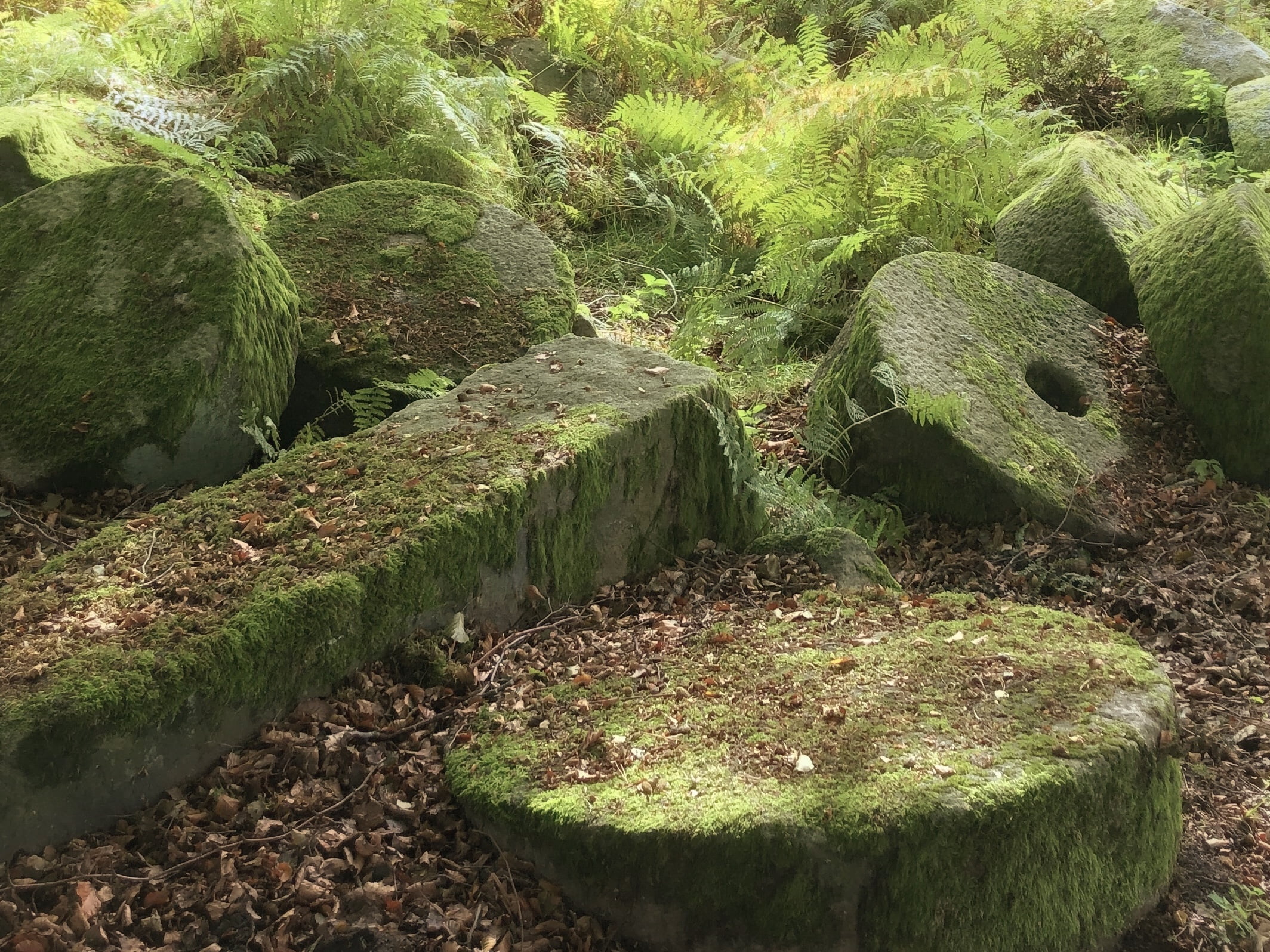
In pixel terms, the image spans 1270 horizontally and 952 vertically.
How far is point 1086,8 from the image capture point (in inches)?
377

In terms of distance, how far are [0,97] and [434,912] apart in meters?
5.73

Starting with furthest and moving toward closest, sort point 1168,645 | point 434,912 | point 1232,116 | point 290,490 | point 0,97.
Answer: point 1232,116
point 0,97
point 1168,645
point 290,490
point 434,912

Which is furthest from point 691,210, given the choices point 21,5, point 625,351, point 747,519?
point 21,5

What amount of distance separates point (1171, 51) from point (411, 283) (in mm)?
8024

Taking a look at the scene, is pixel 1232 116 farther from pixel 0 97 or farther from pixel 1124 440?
pixel 0 97

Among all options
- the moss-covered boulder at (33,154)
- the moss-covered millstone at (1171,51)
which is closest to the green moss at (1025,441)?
the moss-covered boulder at (33,154)

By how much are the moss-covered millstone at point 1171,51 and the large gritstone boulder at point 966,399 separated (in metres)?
4.74

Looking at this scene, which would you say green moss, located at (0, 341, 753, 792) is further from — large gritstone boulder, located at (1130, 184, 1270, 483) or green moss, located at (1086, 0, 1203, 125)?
green moss, located at (1086, 0, 1203, 125)

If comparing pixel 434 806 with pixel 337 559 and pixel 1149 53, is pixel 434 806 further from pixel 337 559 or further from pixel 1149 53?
pixel 1149 53

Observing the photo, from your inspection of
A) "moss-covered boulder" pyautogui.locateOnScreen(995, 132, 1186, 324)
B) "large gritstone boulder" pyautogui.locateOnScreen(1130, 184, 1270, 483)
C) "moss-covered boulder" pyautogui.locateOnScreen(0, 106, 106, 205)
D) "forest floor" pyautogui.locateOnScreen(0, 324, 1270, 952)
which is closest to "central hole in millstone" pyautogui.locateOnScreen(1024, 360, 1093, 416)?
"large gritstone boulder" pyautogui.locateOnScreen(1130, 184, 1270, 483)

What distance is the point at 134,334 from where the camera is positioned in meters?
3.75

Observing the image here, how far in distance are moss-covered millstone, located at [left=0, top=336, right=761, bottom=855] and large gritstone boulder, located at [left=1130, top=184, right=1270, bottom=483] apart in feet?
8.12

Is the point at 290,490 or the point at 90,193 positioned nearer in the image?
the point at 290,490

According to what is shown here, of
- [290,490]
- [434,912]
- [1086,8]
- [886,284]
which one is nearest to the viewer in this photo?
[434,912]
